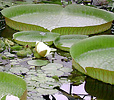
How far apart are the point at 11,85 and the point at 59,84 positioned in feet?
1.35

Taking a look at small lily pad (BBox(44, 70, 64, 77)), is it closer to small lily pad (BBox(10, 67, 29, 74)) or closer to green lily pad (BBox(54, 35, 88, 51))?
small lily pad (BBox(10, 67, 29, 74))

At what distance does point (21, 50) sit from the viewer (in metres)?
2.48

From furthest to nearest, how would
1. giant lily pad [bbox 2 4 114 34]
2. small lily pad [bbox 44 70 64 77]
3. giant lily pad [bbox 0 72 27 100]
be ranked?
1. giant lily pad [bbox 2 4 114 34]
2. small lily pad [bbox 44 70 64 77]
3. giant lily pad [bbox 0 72 27 100]

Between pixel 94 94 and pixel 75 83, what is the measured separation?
19 centimetres

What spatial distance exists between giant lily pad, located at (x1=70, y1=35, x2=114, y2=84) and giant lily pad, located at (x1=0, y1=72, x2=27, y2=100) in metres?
0.55

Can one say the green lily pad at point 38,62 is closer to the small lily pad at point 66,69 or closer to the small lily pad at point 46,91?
the small lily pad at point 66,69

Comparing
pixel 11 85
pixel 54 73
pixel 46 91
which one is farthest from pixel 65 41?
pixel 11 85

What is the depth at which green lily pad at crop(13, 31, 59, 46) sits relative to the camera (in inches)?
104

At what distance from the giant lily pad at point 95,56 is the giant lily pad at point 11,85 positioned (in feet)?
1.81

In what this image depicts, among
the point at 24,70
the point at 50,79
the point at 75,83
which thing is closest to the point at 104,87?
the point at 75,83

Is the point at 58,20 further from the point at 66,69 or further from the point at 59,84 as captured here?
the point at 59,84

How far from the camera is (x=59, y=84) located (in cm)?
187

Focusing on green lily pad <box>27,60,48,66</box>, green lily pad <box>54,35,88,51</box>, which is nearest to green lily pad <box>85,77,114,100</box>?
green lily pad <box>27,60,48,66</box>

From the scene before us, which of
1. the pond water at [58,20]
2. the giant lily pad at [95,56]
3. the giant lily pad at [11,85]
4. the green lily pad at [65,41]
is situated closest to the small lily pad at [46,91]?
the giant lily pad at [11,85]
